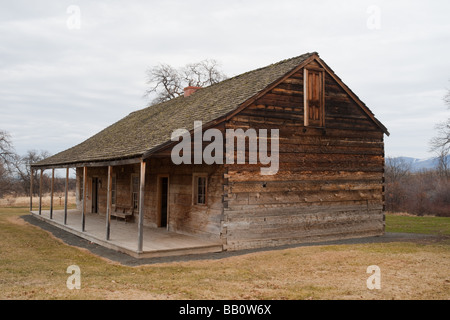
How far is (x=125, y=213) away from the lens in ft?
60.0

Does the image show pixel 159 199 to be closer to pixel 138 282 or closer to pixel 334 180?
pixel 334 180

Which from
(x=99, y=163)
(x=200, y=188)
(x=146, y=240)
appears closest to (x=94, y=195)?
(x=99, y=163)

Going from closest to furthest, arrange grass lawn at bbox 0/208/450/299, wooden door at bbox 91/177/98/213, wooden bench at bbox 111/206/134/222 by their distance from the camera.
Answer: grass lawn at bbox 0/208/450/299 → wooden bench at bbox 111/206/134/222 → wooden door at bbox 91/177/98/213

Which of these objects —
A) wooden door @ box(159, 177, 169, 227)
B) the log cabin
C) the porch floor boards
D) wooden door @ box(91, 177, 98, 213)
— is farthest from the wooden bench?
wooden door @ box(91, 177, 98, 213)

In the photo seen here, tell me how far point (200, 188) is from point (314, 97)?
5.21m

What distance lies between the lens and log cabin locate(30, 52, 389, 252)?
504 inches

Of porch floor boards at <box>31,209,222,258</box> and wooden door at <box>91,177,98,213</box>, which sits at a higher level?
wooden door at <box>91,177,98,213</box>

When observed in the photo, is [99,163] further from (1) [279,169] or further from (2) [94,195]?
(2) [94,195]

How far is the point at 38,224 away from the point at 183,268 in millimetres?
12174

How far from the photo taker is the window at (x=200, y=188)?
13.7m

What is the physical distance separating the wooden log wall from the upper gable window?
0.23 meters

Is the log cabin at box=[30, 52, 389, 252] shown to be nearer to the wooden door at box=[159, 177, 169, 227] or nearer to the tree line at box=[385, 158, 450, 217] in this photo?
the wooden door at box=[159, 177, 169, 227]

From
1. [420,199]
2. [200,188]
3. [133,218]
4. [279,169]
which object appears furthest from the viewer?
[420,199]

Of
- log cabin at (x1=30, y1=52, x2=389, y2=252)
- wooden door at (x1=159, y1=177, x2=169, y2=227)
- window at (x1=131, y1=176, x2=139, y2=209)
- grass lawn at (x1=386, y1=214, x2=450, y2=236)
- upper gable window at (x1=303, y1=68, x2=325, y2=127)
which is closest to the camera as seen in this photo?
log cabin at (x1=30, y1=52, x2=389, y2=252)
